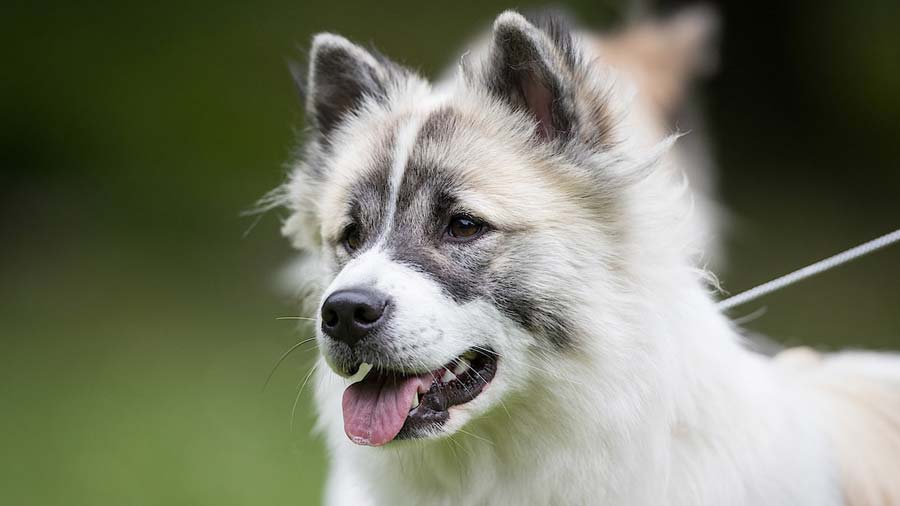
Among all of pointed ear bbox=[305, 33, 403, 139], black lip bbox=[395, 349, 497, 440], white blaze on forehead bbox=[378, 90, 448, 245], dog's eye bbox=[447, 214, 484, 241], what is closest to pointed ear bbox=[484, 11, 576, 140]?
white blaze on forehead bbox=[378, 90, 448, 245]

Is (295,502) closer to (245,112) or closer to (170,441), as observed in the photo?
(170,441)

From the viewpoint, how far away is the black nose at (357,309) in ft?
8.83

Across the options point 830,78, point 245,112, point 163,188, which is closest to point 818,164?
point 830,78

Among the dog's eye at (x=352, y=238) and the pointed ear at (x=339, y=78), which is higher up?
the pointed ear at (x=339, y=78)

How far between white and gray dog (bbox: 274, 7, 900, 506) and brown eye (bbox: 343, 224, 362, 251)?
13mm

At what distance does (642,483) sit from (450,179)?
1.01 meters

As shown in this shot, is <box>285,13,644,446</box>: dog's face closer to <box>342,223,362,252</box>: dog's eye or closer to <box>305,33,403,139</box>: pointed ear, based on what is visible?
<box>342,223,362,252</box>: dog's eye

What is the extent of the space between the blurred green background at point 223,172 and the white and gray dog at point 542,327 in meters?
4.22

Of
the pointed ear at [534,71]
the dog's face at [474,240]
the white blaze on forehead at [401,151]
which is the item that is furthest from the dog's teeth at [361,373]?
the pointed ear at [534,71]

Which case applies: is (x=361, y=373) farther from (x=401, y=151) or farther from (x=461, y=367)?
(x=401, y=151)

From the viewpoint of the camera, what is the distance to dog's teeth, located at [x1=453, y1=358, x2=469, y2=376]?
9.39 ft

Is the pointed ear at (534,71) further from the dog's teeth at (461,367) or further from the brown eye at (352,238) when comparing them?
the dog's teeth at (461,367)

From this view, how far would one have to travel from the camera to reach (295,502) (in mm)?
5434

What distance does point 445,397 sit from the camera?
2852 millimetres
